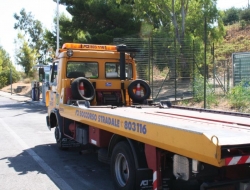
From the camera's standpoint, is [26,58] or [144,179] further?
[26,58]

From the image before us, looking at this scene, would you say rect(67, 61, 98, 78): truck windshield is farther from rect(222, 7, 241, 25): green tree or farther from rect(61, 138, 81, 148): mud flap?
rect(222, 7, 241, 25): green tree

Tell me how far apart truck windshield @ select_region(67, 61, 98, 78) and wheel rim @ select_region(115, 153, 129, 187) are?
12.1 ft

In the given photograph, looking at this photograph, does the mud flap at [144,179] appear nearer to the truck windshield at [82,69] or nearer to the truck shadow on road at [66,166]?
the truck shadow on road at [66,166]

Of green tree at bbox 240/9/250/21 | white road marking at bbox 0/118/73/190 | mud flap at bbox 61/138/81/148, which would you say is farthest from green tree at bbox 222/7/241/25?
mud flap at bbox 61/138/81/148

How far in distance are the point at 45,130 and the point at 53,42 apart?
20.5 meters

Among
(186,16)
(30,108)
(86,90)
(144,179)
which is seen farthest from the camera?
(186,16)


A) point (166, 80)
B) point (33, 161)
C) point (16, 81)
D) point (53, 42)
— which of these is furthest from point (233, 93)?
point (16, 81)

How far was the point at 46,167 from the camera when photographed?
24.3 feet

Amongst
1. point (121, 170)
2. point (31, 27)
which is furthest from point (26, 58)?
point (121, 170)

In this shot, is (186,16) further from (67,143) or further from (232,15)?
(232,15)

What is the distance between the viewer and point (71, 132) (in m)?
8.20

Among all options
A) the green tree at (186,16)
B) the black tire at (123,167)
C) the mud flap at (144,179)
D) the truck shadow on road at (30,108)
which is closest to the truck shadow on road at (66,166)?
the black tire at (123,167)

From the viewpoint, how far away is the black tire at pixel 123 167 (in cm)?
498

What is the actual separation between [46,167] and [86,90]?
6.43ft
